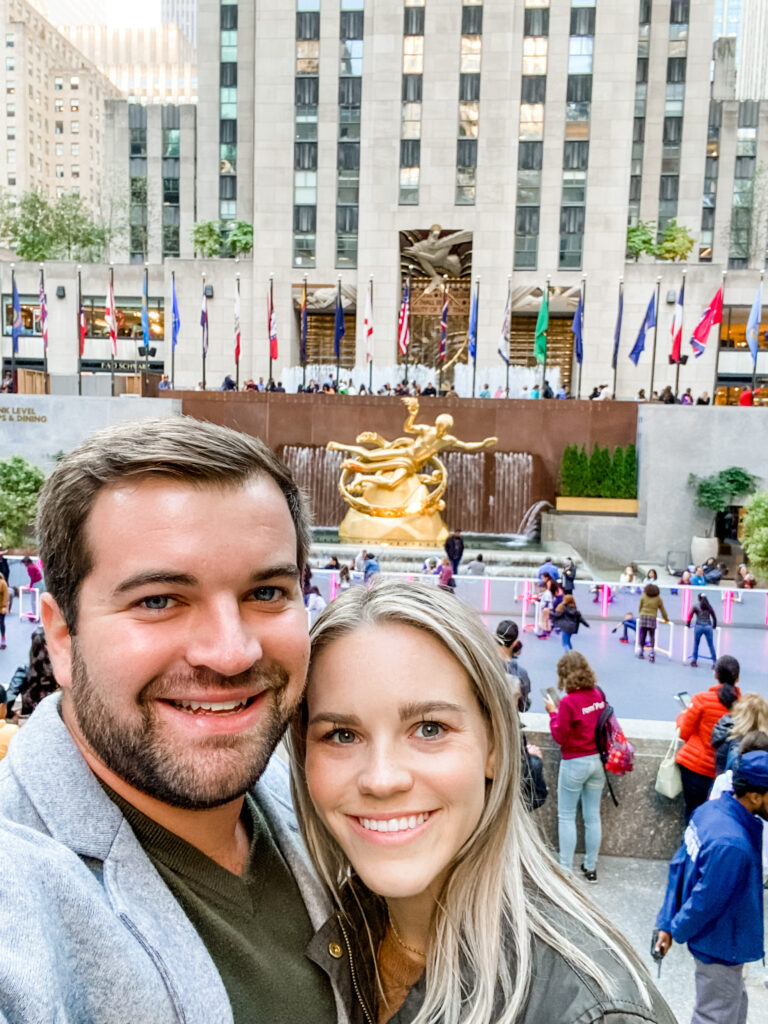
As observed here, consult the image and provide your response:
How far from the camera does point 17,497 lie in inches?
725

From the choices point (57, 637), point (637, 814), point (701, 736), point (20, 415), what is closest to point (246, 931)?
point (57, 637)

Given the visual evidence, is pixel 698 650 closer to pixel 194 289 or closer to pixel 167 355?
pixel 194 289

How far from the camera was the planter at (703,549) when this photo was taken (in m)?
22.1

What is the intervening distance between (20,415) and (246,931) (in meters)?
26.0

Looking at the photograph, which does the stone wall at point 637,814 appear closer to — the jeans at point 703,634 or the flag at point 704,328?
the jeans at point 703,634

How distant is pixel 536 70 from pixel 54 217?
32.3 meters

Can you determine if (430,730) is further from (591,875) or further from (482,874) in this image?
(591,875)

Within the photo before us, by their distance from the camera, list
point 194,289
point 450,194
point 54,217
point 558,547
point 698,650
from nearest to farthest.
Answer: point 698,650 → point 558,547 → point 450,194 → point 194,289 → point 54,217

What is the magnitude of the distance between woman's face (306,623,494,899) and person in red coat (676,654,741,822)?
384cm

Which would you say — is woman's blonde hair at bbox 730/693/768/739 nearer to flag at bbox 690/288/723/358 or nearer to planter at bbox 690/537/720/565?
planter at bbox 690/537/720/565

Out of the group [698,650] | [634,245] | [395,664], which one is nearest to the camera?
[395,664]

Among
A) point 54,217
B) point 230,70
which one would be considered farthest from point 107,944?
point 54,217

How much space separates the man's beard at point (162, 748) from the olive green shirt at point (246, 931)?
8 centimetres

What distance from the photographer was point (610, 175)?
1475 inches
